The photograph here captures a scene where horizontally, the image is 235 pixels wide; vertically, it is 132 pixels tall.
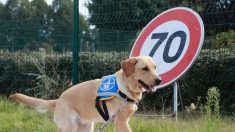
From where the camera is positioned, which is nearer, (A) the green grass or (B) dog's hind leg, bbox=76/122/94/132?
(B) dog's hind leg, bbox=76/122/94/132

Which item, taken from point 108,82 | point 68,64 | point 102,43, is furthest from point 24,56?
point 108,82

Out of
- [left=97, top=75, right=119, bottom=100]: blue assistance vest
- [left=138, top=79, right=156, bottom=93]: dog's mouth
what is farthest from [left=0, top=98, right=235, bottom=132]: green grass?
[left=97, top=75, right=119, bottom=100]: blue assistance vest

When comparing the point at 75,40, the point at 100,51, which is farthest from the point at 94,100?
the point at 100,51

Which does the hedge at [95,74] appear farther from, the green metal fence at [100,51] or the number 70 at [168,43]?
the number 70 at [168,43]

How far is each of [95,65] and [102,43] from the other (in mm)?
515

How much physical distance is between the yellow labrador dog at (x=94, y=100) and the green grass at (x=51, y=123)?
31.5 inches

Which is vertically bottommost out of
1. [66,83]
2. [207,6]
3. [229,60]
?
[66,83]

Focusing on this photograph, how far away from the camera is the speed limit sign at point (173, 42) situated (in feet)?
20.5

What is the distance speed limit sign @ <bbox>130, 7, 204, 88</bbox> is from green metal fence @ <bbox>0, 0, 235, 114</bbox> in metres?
1.22

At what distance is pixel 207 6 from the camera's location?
27.0 ft

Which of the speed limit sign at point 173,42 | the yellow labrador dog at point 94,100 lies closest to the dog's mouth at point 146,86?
the yellow labrador dog at point 94,100

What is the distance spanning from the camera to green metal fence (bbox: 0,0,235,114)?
8.09m

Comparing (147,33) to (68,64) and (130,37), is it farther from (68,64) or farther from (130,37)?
(130,37)

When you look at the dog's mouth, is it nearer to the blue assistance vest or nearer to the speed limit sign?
the blue assistance vest
